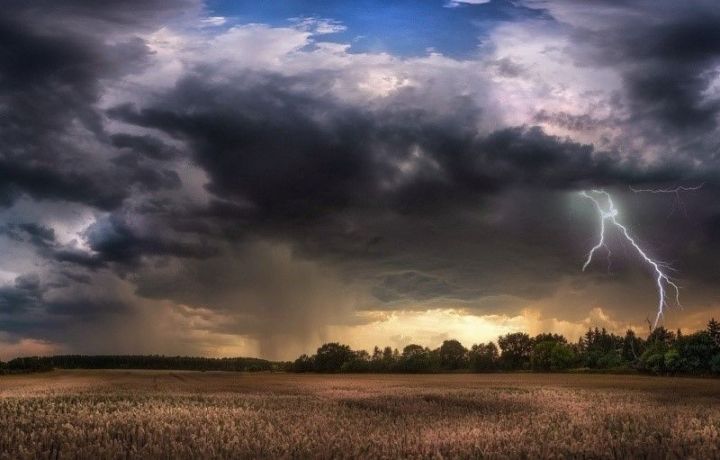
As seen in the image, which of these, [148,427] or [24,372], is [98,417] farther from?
[24,372]

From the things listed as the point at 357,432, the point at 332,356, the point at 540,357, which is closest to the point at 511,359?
the point at 540,357

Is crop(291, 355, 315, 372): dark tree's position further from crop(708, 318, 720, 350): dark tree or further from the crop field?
the crop field

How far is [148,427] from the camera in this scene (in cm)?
1700

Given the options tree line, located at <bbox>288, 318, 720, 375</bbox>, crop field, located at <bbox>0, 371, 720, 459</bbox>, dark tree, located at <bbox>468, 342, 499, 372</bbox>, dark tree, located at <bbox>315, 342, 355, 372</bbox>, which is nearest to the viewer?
crop field, located at <bbox>0, 371, 720, 459</bbox>

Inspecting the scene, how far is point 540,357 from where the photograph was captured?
113438mm

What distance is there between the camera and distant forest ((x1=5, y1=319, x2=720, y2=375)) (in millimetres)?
74013

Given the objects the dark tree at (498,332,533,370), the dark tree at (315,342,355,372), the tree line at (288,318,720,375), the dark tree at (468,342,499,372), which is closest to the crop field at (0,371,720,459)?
the tree line at (288,318,720,375)

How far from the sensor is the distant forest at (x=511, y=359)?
74.0 meters

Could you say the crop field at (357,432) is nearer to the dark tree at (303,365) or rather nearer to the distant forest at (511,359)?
the distant forest at (511,359)

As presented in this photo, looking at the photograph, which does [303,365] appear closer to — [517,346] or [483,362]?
[483,362]

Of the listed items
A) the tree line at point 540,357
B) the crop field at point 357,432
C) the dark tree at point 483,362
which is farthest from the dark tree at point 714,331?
the crop field at point 357,432

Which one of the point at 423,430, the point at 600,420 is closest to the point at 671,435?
the point at 600,420

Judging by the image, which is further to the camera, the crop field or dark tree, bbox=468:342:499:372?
dark tree, bbox=468:342:499:372

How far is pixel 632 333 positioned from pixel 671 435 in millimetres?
124002
